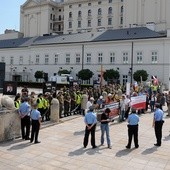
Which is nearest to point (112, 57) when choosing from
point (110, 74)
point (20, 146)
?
point (110, 74)

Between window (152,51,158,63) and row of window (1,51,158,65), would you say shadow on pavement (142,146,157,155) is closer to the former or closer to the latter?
window (152,51,158,63)

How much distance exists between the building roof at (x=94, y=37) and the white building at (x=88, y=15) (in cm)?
1494

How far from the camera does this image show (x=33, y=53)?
237ft

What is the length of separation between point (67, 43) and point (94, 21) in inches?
1189

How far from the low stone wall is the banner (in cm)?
948

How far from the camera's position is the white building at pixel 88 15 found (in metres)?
78.6

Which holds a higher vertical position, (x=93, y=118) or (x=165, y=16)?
(x=165, y=16)

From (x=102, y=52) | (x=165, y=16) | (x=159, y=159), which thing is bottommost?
(x=159, y=159)

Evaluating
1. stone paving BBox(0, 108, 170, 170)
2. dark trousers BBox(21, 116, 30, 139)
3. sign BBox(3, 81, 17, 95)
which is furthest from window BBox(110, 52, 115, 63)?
dark trousers BBox(21, 116, 30, 139)

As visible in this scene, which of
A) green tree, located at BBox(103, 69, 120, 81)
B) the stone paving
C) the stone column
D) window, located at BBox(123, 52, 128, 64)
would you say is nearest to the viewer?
the stone paving

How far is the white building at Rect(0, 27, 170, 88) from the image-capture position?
185 ft

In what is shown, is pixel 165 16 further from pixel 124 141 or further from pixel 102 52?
pixel 124 141

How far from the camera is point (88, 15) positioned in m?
94.9

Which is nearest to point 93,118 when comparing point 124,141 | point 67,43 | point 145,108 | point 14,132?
point 124,141
